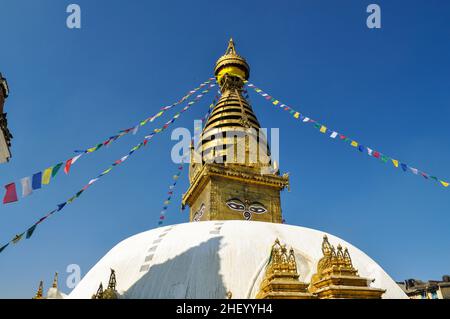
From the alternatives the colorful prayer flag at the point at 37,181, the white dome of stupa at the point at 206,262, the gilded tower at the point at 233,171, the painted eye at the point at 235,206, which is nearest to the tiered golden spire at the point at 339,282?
the white dome of stupa at the point at 206,262

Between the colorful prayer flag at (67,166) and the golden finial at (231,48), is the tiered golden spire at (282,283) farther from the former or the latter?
the golden finial at (231,48)

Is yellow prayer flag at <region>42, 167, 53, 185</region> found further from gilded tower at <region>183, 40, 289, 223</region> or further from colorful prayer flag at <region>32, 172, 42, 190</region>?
gilded tower at <region>183, 40, 289, 223</region>

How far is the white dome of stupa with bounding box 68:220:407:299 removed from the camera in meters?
11.4

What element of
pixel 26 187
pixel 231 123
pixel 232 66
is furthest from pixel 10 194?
pixel 232 66

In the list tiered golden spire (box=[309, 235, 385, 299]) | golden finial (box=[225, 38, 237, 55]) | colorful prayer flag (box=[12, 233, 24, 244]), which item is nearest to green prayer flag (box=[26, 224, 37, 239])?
colorful prayer flag (box=[12, 233, 24, 244])

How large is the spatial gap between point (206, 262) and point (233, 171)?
13045mm

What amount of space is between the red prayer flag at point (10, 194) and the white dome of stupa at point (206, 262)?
4.14 meters

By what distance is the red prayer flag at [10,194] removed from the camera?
1011 centimetres

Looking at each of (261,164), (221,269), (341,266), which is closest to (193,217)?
(261,164)

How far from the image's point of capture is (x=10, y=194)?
33.5ft

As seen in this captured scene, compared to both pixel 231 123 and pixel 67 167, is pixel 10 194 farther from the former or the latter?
pixel 231 123

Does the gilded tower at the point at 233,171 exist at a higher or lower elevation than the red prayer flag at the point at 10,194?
higher
